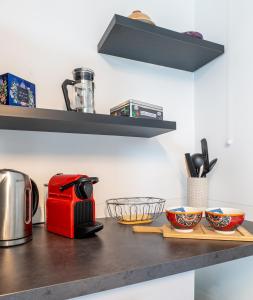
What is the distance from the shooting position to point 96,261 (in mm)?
645

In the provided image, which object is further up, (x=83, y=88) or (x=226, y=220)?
(x=83, y=88)

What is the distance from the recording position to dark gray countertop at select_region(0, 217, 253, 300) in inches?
20.7

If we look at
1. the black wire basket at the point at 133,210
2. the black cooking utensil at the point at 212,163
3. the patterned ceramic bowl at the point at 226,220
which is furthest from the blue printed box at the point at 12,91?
the black cooking utensil at the point at 212,163

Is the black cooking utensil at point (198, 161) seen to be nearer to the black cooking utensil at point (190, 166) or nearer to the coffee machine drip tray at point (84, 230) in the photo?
the black cooking utensil at point (190, 166)

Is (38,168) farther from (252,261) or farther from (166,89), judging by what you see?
(252,261)

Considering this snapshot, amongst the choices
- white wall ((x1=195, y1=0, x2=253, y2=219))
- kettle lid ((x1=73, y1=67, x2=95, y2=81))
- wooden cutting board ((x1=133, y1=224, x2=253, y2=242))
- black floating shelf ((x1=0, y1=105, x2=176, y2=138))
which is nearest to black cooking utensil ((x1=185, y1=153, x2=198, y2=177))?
white wall ((x1=195, y1=0, x2=253, y2=219))

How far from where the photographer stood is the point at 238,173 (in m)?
1.22

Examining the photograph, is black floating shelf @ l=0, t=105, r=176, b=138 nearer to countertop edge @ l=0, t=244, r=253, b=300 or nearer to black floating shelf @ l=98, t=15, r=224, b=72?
black floating shelf @ l=98, t=15, r=224, b=72

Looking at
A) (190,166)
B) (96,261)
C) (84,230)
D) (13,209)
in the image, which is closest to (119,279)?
(96,261)

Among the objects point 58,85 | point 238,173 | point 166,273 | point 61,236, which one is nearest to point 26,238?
point 61,236

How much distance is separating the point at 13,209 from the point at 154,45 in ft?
3.11

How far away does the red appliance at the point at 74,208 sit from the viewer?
0.86 metres

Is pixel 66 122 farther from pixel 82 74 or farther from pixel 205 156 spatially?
pixel 205 156

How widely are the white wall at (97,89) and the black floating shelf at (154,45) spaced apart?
6 centimetres
